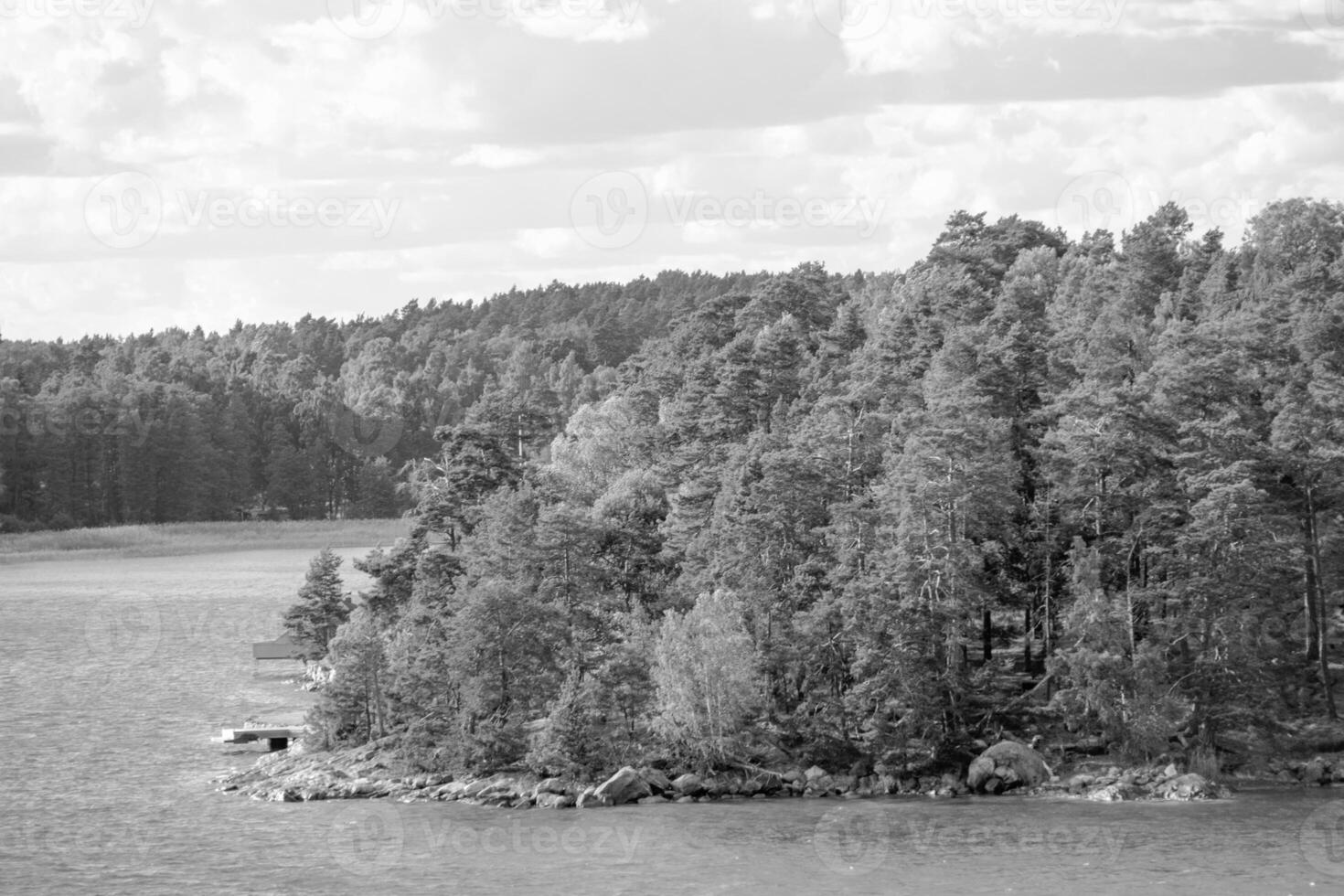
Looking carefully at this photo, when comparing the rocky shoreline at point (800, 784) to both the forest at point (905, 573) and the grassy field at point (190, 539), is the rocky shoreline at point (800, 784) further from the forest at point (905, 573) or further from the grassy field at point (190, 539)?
the grassy field at point (190, 539)

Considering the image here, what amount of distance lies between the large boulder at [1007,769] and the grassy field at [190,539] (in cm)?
8877

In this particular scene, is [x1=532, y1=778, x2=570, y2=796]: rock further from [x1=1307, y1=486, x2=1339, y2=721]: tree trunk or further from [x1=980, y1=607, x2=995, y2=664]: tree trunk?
[x1=1307, y1=486, x2=1339, y2=721]: tree trunk

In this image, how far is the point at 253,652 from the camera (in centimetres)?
9288

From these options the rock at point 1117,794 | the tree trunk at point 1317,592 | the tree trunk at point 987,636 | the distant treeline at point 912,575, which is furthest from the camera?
the tree trunk at point 987,636

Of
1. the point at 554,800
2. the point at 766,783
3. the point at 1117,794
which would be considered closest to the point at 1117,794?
the point at 1117,794

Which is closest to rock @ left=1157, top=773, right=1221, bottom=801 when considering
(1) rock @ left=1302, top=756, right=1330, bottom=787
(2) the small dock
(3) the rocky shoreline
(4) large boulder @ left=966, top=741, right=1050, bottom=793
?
(3) the rocky shoreline

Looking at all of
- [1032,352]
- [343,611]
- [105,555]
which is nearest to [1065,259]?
[1032,352]

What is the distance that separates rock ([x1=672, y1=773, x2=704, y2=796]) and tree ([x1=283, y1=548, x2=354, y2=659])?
1069 inches

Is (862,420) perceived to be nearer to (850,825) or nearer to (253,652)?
(850,825)

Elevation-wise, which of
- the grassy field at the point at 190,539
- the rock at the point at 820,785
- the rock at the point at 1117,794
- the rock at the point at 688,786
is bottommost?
the rock at the point at 1117,794

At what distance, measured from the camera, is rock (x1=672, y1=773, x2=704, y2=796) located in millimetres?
60031

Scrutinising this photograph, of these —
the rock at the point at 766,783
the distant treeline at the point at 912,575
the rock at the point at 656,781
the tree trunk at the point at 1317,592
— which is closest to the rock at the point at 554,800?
the distant treeline at the point at 912,575

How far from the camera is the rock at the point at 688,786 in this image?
197ft

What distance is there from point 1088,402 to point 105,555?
329ft
